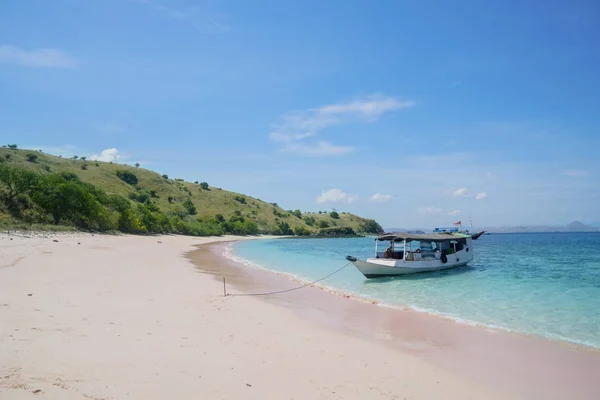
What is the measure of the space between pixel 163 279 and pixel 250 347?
405 inches

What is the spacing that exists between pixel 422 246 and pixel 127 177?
3703 inches

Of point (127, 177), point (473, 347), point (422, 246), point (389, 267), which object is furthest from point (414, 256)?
point (127, 177)

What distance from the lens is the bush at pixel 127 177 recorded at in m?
104

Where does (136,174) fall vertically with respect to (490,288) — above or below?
above

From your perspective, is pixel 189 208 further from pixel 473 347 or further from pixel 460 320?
pixel 473 347

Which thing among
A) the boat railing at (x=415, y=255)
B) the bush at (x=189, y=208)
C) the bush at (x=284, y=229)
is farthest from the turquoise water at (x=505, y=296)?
the bush at (x=284, y=229)

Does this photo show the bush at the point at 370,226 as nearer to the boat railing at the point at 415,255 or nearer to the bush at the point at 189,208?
the bush at the point at 189,208

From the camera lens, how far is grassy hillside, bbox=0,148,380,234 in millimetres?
82375

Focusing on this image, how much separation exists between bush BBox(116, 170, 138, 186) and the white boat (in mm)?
92074

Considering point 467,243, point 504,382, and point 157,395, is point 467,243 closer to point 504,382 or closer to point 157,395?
point 504,382

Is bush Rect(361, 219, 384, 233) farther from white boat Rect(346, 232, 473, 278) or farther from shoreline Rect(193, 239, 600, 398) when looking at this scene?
shoreline Rect(193, 239, 600, 398)

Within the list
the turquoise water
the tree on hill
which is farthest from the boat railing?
the tree on hill

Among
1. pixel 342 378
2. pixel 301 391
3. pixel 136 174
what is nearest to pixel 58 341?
pixel 301 391

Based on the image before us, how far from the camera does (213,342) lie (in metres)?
8.37
